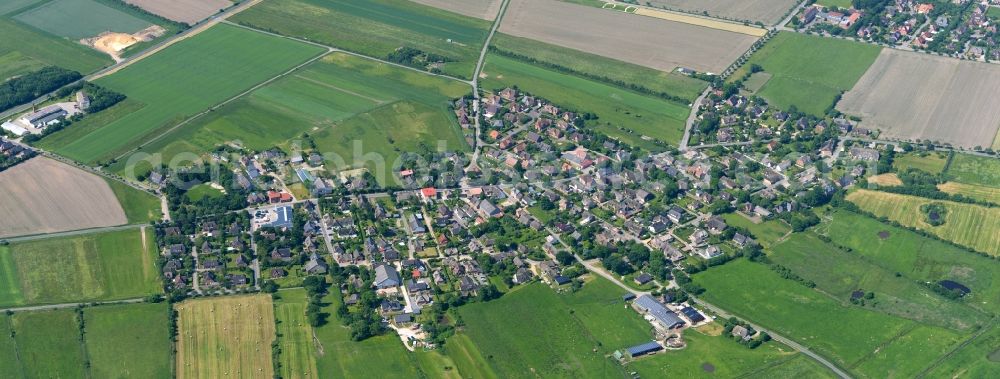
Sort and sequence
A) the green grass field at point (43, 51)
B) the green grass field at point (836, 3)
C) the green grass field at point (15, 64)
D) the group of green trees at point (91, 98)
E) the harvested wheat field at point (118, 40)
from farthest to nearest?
1. the green grass field at point (836, 3)
2. the harvested wheat field at point (118, 40)
3. the green grass field at point (43, 51)
4. the green grass field at point (15, 64)
5. the group of green trees at point (91, 98)

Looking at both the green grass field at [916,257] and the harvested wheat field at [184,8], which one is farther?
the harvested wheat field at [184,8]

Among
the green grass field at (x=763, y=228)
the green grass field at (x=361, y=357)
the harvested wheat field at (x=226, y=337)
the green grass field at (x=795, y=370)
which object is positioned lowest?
the harvested wheat field at (x=226, y=337)

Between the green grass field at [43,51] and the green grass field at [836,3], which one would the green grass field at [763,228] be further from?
the green grass field at [43,51]

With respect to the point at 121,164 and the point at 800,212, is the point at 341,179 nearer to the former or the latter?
the point at 121,164

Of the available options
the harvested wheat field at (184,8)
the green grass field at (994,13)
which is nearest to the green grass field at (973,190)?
the green grass field at (994,13)

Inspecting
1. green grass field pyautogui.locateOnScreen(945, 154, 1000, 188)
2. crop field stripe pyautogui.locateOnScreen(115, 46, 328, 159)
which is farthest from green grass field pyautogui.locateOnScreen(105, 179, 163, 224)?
green grass field pyautogui.locateOnScreen(945, 154, 1000, 188)

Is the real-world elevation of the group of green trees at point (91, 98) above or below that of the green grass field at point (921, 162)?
below
